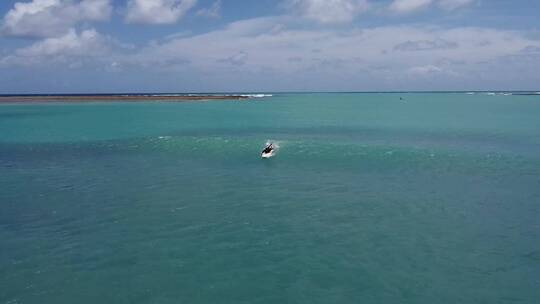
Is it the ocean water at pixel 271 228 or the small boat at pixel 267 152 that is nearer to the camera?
the ocean water at pixel 271 228

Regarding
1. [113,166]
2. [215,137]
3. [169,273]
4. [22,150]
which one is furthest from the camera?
[215,137]

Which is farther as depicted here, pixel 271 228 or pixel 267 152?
pixel 267 152

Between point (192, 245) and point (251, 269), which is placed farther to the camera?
point (192, 245)

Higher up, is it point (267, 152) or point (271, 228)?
point (267, 152)

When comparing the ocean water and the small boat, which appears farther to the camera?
the small boat

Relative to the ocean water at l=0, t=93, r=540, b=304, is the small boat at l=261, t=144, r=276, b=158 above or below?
above

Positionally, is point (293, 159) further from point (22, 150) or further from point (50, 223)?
point (22, 150)

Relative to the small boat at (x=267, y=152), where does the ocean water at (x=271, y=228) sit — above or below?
below

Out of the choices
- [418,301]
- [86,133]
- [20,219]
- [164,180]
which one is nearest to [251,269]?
[418,301]
